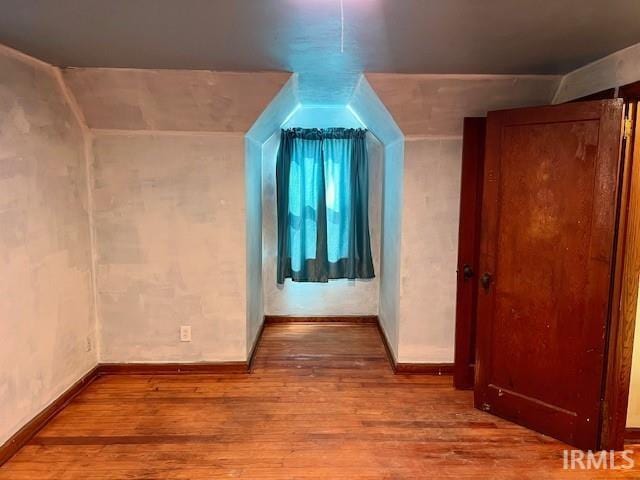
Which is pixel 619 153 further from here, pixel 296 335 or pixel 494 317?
pixel 296 335

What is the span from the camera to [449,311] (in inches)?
123

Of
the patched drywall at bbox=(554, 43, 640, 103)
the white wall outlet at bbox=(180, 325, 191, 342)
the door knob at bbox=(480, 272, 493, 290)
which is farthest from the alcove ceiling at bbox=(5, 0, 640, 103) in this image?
the white wall outlet at bbox=(180, 325, 191, 342)

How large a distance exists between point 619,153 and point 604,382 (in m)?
1.18

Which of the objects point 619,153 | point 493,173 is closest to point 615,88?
point 619,153

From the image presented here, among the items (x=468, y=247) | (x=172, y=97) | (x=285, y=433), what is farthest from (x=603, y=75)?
(x=285, y=433)

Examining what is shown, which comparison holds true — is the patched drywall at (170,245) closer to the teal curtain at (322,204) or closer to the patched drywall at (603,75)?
the teal curtain at (322,204)

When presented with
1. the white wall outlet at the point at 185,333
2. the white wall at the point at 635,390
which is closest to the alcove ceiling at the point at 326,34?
the white wall at the point at 635,390

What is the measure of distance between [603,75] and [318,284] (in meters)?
2.90

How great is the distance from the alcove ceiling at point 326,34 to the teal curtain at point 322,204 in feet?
4.73

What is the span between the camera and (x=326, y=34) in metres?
1.97

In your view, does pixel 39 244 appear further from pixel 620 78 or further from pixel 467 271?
pixel 620 78

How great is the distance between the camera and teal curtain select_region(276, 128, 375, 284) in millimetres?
4051

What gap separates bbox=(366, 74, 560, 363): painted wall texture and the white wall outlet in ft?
5.12

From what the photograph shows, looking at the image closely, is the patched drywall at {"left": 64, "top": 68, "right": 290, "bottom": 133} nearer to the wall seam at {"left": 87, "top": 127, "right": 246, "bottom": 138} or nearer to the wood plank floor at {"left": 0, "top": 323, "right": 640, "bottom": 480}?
the wall seam at {"left": 87, "top": 127, "right": 246, "bottom": 138}
